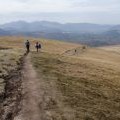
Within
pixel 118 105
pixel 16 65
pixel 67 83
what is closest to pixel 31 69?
pixel 16 65

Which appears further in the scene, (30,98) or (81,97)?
(81,97)

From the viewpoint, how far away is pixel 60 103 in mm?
28859

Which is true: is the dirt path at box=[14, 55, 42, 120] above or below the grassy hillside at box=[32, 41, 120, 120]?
above

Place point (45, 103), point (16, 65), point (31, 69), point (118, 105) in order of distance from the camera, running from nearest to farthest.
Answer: point (45, 103), point (118, 105), point (31, 69), point (16, 65)

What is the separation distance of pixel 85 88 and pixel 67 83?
2191 millimetres

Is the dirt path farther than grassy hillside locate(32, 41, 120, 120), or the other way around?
grassy hillside locate(32, 41, 120, 120)

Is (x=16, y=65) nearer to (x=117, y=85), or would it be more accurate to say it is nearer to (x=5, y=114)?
(x=117, y=85)

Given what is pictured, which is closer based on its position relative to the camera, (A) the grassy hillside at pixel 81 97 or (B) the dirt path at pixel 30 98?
(B) the dirt path at pixel 30 98

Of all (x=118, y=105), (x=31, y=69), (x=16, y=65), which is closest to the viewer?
(x=118, y=105)

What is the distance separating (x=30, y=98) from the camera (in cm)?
2933

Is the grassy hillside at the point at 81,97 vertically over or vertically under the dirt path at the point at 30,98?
under

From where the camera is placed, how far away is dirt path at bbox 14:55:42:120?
24.7 m

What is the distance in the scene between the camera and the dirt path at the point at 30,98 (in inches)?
971

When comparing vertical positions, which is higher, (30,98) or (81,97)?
(30,98)
